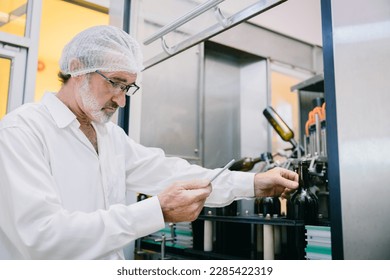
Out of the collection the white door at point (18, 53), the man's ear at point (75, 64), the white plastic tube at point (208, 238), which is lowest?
the white plastic tube at point (208, 238)

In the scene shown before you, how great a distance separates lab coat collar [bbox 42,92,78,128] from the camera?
3.43 ft

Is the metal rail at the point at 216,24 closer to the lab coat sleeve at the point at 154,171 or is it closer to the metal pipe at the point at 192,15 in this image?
the metal pipe at the point at 192,15

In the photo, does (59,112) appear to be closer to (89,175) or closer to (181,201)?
(89,175)

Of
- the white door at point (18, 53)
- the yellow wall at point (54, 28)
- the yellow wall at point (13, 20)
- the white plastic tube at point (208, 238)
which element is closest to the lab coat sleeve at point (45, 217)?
the white plastic tube at point (208, 238)

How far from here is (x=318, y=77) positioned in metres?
2.03

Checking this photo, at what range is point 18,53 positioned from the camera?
1651 mm

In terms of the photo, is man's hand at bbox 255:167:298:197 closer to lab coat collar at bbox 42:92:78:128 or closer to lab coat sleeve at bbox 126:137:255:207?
lab coat sleeve at bbox 126:137:255:207

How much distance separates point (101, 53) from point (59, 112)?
0.67ft

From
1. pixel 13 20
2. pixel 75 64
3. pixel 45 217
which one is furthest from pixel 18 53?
pixel 45 217

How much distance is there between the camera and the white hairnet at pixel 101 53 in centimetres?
106

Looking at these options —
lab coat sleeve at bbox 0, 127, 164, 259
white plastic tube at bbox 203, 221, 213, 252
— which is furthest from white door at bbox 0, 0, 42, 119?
white plastic tube at bbox 203, 221, 213, 252
